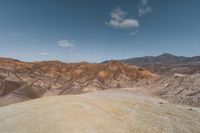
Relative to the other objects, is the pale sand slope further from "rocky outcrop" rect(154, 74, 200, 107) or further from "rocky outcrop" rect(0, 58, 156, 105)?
"rocky outcrop" rect(0, 58, 156, 105)

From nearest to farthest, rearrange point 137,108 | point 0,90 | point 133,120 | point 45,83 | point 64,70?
point 133,120 → point 137,108 → point 0,90 → point 45,83 → point 64,70

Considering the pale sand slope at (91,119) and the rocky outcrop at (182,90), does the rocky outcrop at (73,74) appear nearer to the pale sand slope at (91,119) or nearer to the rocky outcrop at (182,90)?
the rocky outcrop at (182,90)

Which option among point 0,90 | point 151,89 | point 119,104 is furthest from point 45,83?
point 119,104

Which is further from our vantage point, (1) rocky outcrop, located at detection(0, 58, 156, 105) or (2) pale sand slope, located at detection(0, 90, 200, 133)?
(1) rocky outcrop, located at detection(0, 58, 156, 105)

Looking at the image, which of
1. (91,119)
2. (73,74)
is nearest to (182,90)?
(91,119)

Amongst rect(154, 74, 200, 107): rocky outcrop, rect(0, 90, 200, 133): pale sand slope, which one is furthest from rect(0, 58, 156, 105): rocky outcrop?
rect(0, 90, 200, 133): pale sand slope

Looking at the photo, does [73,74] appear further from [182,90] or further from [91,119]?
[91,119]

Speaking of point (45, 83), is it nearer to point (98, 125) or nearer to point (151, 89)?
point (151, 89)

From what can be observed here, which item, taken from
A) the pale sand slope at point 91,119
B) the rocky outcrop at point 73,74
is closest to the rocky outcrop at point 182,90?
the pale sand slope at point 91,119
